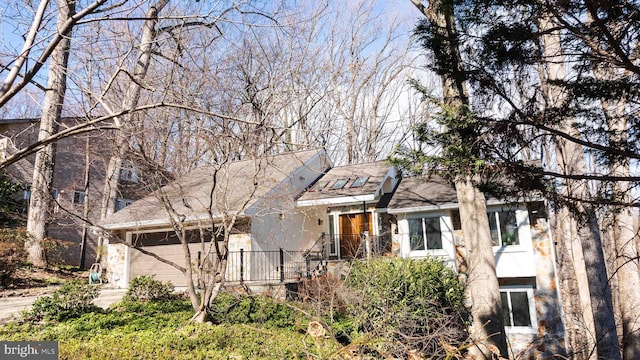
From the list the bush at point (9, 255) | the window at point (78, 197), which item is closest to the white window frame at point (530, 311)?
the bush at point (9, 255)

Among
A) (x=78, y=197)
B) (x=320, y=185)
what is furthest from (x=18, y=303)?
(x=78, y=197)

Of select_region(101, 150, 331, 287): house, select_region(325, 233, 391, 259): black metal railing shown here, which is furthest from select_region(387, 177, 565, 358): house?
select_region(101, 150, 331, 287): house

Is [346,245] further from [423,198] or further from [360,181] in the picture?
[423,198]

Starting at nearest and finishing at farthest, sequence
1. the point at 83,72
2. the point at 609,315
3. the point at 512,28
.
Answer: the point at 512,28
the point at 83,72
the point at 609,315

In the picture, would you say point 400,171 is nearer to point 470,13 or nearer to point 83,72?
point 470,13

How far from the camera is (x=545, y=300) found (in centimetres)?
1156

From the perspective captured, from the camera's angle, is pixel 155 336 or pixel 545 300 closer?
pixel 155 336

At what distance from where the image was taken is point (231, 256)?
40.9ft

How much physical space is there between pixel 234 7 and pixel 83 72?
8.01ft

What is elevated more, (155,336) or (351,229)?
(351,229)

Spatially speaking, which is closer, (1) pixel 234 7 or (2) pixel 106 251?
(1) pixel 234 7

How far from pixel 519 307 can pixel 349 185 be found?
6863mm

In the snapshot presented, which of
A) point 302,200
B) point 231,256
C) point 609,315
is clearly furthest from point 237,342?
point 302,200

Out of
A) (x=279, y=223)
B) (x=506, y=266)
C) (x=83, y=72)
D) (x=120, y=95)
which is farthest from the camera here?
(x=279, y=223)
